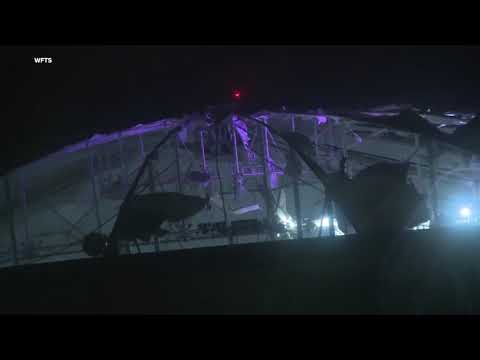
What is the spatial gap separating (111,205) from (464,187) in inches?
101

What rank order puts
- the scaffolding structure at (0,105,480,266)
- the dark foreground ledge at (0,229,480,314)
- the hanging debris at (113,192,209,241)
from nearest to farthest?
the dark foreground ledge at (0,229,480,314) → the hanging debris at (113,192,209,241) → the scaffolding structure at (0,105,480,266)

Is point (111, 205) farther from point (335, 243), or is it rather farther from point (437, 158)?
point (437, 158)

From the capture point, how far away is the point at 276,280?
0.97m

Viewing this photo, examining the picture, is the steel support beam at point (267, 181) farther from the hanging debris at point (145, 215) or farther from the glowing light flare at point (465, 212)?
the glowing light flare at point (465, 212)

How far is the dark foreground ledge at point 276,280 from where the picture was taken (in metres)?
0.87

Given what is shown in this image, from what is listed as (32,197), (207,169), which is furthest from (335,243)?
(32,197)

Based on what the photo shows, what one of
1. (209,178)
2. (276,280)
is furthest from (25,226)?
(276,280)

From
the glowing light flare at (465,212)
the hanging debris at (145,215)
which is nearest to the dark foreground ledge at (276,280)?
the hanging debris at (145,215)

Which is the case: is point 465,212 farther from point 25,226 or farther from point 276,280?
point 25,226

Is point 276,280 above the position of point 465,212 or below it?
above

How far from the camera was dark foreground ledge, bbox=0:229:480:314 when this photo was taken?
2.87ft

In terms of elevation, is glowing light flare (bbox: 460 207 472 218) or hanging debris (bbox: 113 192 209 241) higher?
hanging debris (bbox: 113 192 209 241)

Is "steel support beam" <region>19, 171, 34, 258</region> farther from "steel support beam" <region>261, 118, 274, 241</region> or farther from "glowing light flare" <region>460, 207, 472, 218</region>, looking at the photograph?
"glowing light flare" <region>460, 207, 472, 218</region>

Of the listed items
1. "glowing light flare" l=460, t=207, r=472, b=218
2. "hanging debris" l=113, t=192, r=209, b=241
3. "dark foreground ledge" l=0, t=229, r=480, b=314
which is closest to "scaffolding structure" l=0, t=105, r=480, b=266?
"glowing light flare" l=460, t=207, r=472, b=218
